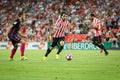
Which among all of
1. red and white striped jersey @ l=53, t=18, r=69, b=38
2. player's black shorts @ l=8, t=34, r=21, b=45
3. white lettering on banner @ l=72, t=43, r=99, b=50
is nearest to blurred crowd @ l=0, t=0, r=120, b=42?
white lettering on banner @ l=72, t=43, r=99, b=50

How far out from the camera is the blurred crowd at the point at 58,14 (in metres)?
38.7

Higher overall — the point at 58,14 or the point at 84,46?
the point at 58,14

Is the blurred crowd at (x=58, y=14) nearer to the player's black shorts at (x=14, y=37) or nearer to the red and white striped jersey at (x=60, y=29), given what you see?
the red and white striped jersey at (x=60, y=29)

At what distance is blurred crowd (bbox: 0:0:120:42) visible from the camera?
38.7 metres

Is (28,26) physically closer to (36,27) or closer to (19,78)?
(36,27)

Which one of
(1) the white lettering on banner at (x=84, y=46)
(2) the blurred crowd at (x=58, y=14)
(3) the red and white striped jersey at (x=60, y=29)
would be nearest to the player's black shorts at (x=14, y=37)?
(3) the red and white striped jersey at (x=60, y=29)

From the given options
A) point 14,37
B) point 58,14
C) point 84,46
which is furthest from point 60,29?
point 58,14

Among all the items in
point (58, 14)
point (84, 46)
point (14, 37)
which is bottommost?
point (84, 46)

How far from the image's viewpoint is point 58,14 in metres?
42.9

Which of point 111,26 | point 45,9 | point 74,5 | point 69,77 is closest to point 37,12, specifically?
point 45,9

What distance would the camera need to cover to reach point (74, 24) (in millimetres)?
40312

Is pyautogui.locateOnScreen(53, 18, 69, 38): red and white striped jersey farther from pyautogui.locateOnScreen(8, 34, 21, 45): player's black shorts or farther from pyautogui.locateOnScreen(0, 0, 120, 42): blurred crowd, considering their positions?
pyautogui.locateOnScreen(0, 0, 120, 42): blurred crowd

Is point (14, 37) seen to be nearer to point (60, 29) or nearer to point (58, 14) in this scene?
point (60, 29)

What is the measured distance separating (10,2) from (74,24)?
461 inches
